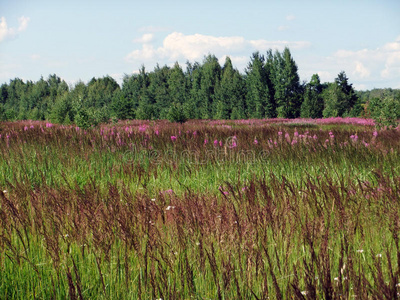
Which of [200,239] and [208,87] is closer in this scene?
[200,239]

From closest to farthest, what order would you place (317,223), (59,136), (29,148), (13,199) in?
(317,223), (13,199), (29,148), (59,136)

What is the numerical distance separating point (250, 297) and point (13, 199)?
2.34 meters

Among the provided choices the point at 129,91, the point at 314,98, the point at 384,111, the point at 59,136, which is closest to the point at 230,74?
the point at 314,98

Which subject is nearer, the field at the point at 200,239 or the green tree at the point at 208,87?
the field at the point at 200,239

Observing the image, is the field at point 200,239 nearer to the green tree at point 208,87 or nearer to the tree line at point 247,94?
the tree line at point 247,94

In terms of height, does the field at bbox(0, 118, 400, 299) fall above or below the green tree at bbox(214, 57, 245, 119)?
below

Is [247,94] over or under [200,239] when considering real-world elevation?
over

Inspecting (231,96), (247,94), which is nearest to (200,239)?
(231,96)

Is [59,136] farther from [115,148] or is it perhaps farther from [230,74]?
[230,74]

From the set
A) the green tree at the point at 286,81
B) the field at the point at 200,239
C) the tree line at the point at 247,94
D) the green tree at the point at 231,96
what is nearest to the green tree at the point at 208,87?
the tree line at the point at 247,94

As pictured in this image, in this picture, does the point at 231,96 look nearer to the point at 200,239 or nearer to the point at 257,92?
the point at 257,92

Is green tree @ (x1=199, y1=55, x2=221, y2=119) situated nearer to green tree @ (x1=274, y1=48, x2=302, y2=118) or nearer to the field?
green tree @ (x1=274, y1=48, x2=302, y2=118)

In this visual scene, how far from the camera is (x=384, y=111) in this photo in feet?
48.0

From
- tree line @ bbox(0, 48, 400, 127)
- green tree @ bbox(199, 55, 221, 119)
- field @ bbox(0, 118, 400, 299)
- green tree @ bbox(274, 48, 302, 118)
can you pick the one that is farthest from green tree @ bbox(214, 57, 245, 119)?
field @ bbox(0, 118, 400, 299)
